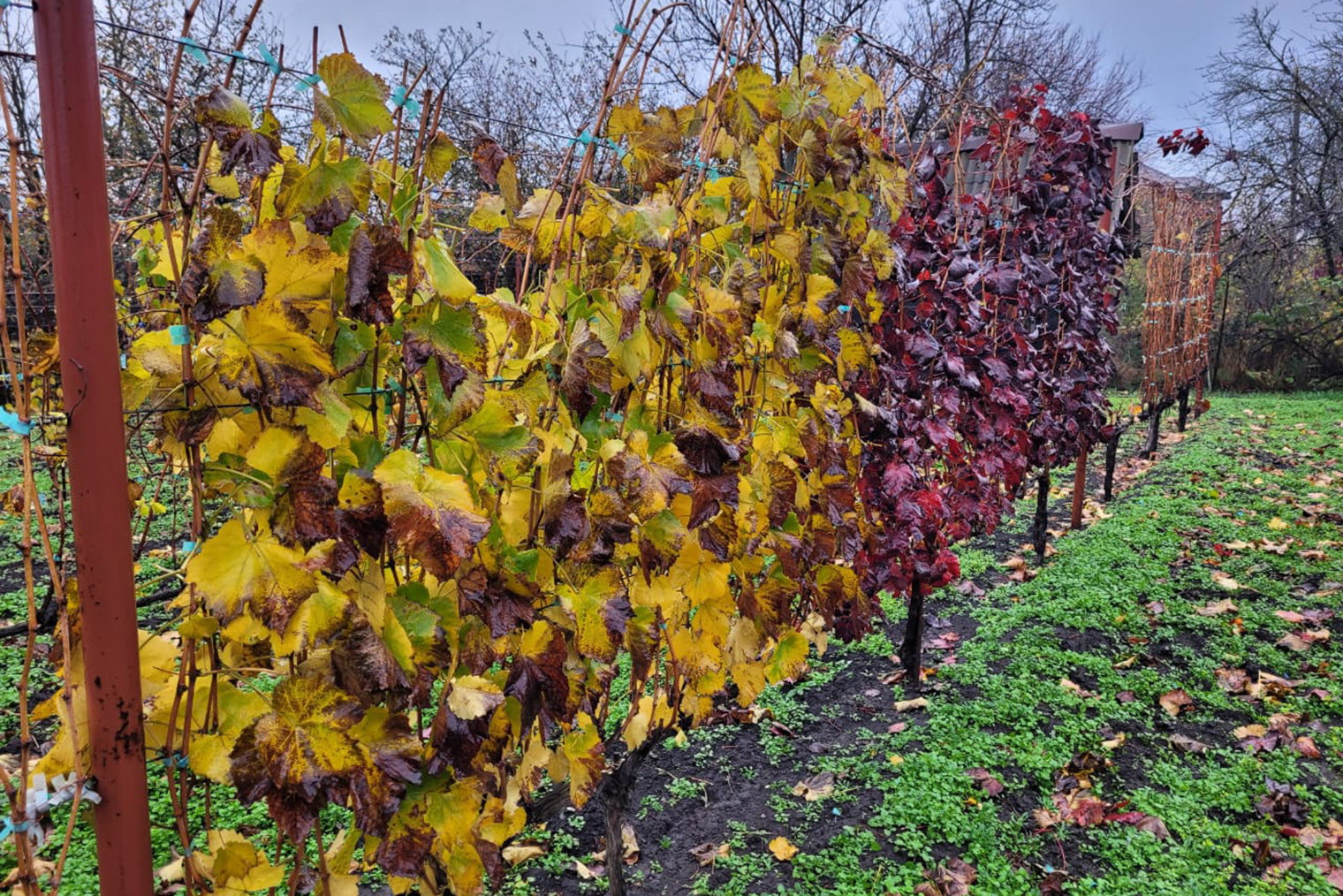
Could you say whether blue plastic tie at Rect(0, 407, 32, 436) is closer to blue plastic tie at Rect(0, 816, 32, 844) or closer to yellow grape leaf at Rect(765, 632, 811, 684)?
blue plastic tie at Rect(0, 816, 32, 844)

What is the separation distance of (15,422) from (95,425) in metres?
0.08

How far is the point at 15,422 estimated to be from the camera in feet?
3.16

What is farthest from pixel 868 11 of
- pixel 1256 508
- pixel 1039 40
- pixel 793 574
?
pixel 793 574

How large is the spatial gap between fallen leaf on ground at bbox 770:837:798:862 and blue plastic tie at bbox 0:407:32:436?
223 cm

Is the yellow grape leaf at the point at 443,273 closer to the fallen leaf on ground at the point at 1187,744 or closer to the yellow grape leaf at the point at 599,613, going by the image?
the yellow grape leaf at the point at 599,613

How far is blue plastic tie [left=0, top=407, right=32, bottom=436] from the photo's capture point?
93 centimetres

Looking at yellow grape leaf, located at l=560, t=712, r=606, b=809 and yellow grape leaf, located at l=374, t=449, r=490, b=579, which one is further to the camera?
yellow grape leaf, located at l=560, t=712, r=606, b=809

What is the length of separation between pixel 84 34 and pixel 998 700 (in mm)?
3520

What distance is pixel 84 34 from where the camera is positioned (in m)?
0.95

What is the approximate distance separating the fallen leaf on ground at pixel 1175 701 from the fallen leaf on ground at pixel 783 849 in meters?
1.90

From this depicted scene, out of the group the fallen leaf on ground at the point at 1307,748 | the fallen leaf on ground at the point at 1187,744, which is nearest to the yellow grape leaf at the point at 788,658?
the fallen leaf on ground at the point at 1187,744

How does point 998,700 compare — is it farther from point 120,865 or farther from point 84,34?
point 84,34

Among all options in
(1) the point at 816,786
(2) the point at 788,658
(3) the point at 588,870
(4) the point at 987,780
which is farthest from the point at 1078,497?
(3) the point at 588,870

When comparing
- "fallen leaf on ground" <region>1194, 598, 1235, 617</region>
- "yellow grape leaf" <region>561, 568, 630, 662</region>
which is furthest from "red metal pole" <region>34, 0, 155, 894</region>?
"fallen leaf on ground" <region>1194, 598, 1235, 617</region>
